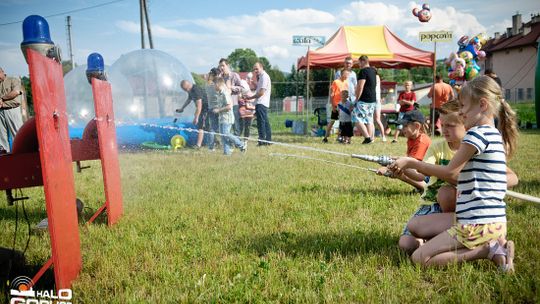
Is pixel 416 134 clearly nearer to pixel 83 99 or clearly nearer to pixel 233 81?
pixel 233 81

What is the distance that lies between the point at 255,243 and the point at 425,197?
1.51 m

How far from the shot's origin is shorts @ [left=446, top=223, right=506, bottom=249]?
8.48ft

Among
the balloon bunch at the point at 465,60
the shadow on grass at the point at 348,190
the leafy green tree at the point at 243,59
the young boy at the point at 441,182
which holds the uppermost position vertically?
the leafy green tree at the point at 243,59

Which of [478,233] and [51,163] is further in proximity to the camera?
[478,233]

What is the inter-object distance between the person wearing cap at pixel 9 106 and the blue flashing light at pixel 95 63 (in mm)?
4472

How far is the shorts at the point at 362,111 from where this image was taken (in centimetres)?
1088

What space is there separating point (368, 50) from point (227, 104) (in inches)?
325

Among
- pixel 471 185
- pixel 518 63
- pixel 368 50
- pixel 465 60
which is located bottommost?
pixel 471 185

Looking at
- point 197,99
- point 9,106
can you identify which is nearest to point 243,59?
point 197,99

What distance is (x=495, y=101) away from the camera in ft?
8.57

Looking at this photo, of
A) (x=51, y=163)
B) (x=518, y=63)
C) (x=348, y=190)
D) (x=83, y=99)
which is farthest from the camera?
(x=518, y=63)

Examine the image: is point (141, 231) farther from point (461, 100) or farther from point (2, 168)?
point (461, 100)

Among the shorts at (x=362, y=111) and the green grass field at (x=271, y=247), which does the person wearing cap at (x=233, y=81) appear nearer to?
the shorts at (x=362, y=111)

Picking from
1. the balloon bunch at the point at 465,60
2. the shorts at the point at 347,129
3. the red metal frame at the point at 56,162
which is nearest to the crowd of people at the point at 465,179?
the red metal frame at the point at 56,162
